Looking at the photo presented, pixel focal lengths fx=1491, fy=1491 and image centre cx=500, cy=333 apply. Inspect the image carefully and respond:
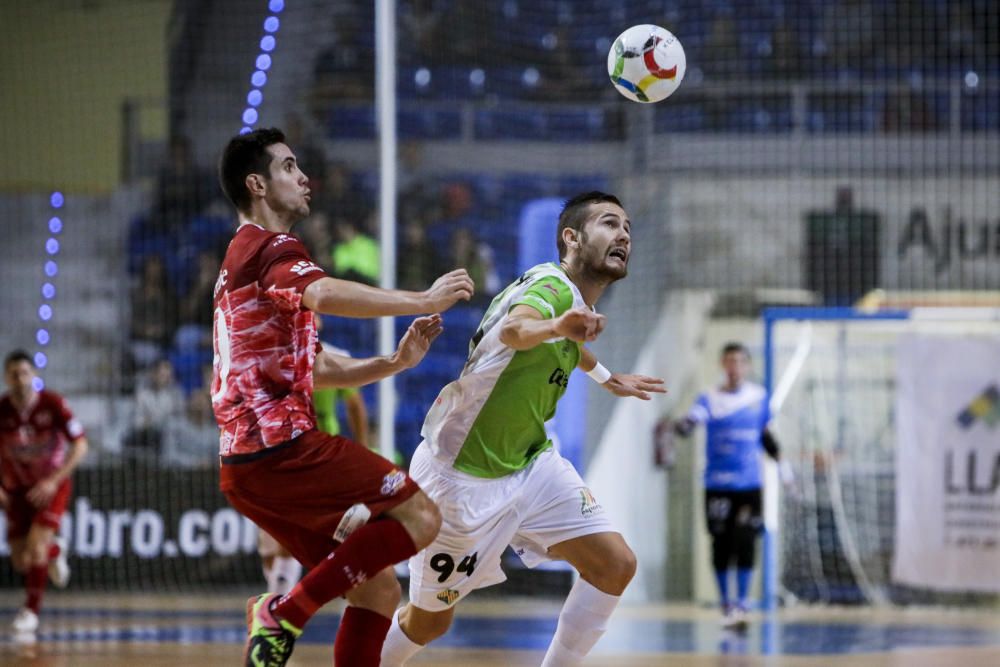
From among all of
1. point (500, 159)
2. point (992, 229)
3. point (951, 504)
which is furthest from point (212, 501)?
point (992, 229)

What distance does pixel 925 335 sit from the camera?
1302cm

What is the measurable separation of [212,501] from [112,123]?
19.0 feet

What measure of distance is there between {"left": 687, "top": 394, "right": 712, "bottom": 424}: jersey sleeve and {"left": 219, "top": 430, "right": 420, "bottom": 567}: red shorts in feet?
24.6

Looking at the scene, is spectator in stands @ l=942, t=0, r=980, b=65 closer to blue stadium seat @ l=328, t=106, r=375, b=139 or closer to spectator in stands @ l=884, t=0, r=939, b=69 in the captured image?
spectator in stands @ l=884, t=0, r=939, b=69

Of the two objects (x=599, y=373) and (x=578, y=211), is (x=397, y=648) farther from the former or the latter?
(x=578, y=211)

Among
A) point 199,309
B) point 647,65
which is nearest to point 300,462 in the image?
point 647,65

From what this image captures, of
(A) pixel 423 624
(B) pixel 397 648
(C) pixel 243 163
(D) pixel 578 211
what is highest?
(C) pixel 243 163

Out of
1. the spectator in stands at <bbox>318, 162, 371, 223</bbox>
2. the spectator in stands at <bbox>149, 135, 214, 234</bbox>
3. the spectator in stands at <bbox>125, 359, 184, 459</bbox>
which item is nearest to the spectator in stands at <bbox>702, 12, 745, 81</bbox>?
the spectator in stands at <bbox>318, 162, 371, 223</bbox>

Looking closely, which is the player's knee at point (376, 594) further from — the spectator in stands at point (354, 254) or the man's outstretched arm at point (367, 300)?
the spectator in stands at point (354, 254)

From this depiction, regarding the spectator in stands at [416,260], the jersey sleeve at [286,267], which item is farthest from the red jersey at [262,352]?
the spectator in stands at [416,260]

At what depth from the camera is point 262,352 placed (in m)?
4.65

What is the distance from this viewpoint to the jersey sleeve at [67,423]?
1097 centimetres

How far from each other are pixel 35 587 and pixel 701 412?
524cm

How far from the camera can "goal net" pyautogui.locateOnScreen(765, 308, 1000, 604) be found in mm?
13484
